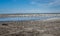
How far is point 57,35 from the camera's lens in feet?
28.4

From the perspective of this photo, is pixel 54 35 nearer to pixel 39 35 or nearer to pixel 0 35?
pixel 39 35

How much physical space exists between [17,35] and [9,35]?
55 cm

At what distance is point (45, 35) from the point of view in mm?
8750

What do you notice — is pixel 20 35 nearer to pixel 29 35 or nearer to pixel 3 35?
pixel 29 35

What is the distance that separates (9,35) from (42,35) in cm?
221

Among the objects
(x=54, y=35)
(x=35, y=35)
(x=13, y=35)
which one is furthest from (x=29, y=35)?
(x=54, y=35)

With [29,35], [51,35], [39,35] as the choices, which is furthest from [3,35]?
[51,35]

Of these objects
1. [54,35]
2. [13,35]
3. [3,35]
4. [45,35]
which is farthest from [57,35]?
[3,35]

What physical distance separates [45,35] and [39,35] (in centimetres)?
41

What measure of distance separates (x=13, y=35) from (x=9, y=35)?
274 millimetres

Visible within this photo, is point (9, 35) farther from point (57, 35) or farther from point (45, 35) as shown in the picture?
point (57, 35)

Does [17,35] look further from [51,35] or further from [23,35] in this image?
[51,35]

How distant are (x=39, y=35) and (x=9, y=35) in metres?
2.01

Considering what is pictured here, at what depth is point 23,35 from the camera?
339 inches
